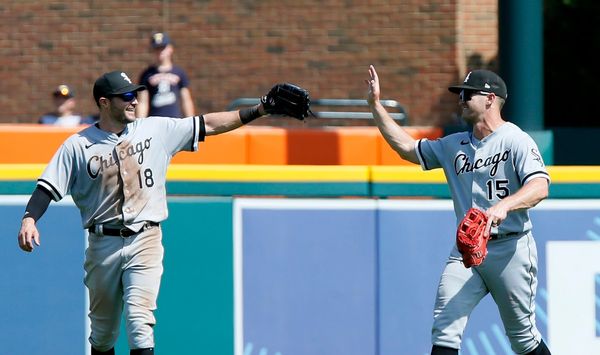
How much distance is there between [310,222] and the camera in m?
6.93

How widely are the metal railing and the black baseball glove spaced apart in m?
6.58

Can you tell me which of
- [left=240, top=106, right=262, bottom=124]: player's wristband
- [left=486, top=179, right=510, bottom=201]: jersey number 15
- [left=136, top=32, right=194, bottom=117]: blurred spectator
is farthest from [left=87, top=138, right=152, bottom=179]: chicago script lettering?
[left=136, top=32, right=194, bottom=117]: blurred spectator

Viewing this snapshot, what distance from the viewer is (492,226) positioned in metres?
5.85

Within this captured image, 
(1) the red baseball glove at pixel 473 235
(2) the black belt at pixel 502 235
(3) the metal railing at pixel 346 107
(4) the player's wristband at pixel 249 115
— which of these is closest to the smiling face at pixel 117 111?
(4) the player's wristband at pixel 249 115

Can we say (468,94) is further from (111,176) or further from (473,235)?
(111,176)

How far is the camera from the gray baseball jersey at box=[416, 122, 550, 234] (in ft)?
19.3

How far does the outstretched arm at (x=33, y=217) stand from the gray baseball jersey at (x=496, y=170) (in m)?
2.19

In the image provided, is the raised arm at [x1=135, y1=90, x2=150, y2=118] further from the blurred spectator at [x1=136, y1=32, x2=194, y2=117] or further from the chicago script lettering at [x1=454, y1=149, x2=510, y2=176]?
the chicago script lettering at [x1=454, y1=149, x2=510, y2=176]

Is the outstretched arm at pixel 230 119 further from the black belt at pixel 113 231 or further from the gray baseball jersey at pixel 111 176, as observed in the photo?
the black belt at pixel 113 231

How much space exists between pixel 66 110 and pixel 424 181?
4.94 m

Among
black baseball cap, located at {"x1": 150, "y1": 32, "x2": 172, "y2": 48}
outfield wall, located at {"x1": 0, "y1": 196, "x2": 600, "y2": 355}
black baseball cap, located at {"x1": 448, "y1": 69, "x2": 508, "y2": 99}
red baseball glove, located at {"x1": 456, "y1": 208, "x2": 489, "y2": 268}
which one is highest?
black baseball cap, located at {"x1": 150, "y1": 32, "x2": 172, "y2": 48}

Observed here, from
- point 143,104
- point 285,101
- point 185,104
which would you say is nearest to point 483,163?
point 285,101

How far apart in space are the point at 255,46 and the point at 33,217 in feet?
27.1

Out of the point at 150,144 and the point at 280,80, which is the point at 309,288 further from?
the point at 280,80
